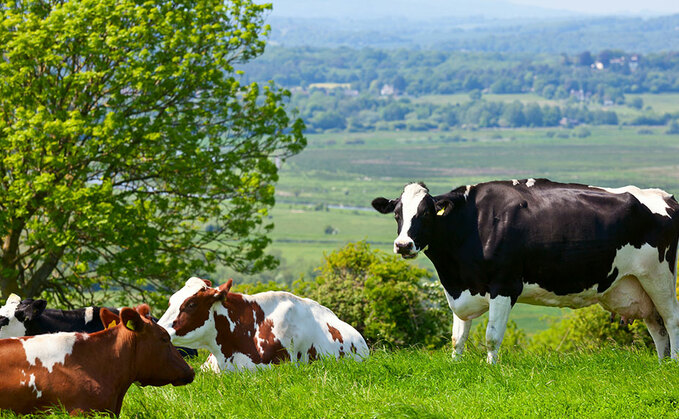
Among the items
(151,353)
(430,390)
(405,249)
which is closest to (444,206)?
(405,249)

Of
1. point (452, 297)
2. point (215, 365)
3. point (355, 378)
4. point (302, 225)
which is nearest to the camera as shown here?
point (355, 378)

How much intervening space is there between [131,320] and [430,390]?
8.97 feet

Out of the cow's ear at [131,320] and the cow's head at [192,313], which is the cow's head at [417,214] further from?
the cow's ear at [131,320]

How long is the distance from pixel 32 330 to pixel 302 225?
173 m

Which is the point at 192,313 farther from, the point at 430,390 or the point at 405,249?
the point at 430,390

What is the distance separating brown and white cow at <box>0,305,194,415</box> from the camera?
6.04m

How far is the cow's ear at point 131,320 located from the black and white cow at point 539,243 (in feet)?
10.5

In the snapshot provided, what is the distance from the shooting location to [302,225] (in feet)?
598

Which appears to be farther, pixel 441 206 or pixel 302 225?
pixel 302 225

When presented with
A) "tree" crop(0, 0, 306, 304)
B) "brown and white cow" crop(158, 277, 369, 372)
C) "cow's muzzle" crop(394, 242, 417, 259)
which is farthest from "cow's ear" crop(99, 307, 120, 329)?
"tree" crop(0, 0, 306, 304)

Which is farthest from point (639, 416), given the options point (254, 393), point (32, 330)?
point (32, 330)

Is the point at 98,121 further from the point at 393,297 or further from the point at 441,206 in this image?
the point at 441,206

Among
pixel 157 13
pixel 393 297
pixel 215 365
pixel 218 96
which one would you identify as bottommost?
pixel 393 297

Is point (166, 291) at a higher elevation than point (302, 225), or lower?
higher
